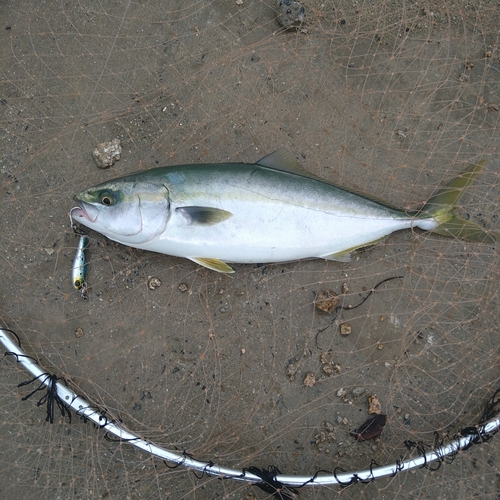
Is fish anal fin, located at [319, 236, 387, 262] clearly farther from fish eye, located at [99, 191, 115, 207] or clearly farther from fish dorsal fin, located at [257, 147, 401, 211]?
fish eye, located at [99, 191, 115, 207]

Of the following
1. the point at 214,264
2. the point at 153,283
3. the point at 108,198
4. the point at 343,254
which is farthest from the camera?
the point at 153,283

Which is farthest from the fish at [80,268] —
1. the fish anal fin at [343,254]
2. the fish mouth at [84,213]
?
the fish anal fin at [343,254]

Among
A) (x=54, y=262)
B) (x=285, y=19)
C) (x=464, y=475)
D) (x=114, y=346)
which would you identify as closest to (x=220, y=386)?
(x=114, y=346)

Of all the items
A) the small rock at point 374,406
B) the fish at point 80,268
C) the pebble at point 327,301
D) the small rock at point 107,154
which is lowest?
the small rock at point 374,406

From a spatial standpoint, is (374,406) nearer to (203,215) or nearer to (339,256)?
(339,256)

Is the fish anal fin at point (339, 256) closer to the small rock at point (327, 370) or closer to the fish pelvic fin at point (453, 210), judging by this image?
the fish pelvic fin at point (453, 210)

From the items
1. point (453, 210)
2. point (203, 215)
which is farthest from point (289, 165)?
point (453, 210)

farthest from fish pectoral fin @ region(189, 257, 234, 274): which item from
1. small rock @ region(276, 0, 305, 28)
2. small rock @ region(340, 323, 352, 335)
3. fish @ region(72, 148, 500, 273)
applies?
small rock @ region(276, 0, 305, 28)
